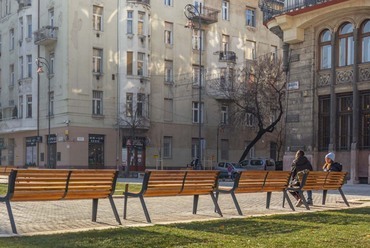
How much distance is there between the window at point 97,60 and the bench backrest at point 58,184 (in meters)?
39.4

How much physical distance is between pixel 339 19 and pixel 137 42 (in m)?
22.7

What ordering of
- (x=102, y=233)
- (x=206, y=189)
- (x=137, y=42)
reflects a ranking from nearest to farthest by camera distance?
(x=102, y=233) → (x=206, y=189) → (x=137, y=42)

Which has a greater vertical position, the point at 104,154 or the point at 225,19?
the point at 225,19

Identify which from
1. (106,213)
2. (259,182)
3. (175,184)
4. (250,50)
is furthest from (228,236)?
(250,50)

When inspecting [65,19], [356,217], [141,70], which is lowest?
[356,217]

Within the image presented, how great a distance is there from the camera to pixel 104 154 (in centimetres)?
4938

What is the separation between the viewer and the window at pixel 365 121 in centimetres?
3061

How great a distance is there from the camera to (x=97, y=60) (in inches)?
1966

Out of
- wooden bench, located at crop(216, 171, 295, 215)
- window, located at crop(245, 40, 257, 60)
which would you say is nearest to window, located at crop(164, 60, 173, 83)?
window, located at crop(245, 40, 257, 60)

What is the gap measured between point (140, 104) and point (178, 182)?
3900cm

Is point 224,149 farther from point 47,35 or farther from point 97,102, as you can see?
point 47,35

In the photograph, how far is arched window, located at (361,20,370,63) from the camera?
30.7 metres

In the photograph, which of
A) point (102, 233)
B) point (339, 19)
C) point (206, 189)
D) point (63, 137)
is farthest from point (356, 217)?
point (63, 137)

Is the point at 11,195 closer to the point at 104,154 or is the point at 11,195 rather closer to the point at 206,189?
the point at 206,189
